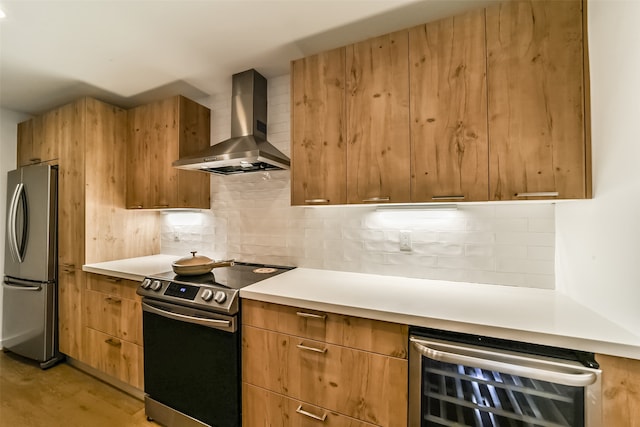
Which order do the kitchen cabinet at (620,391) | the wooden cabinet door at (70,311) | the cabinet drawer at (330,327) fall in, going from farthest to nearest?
1. the wooden cabinet door at (70,311)
2. the cabinet drawer at (330,327)
3. the kitchen cabinet at (620,391)

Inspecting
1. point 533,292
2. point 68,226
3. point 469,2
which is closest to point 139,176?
point 68,226

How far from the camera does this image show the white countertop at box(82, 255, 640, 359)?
0.93 meters

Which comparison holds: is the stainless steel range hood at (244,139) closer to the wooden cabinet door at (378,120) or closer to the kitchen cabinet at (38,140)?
the wooden cabinet door at (378,120)

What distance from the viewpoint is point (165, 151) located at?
2393 mm

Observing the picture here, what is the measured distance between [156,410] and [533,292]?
2.53 m

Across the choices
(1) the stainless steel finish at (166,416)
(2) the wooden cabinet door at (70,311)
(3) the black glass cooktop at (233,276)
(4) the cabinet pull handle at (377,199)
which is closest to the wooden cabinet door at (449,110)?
(4) the cabinet pull handle at (377,199)

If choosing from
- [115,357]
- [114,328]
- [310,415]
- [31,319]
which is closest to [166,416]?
[115,357]

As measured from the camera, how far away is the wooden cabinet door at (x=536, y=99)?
120cm

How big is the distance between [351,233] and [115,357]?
2.15 meters

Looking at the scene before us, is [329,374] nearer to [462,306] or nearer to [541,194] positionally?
[462,306]

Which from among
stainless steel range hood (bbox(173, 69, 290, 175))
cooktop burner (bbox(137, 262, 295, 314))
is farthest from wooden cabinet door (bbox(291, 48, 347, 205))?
cooktop burner (bbox(137, 262, 295, 314))

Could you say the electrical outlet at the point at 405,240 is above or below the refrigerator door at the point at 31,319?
above

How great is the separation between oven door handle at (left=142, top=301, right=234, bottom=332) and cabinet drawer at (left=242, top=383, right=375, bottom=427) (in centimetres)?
37

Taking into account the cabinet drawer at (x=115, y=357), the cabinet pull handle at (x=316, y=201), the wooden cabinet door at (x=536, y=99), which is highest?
the wooden cabinet door at (x=536, y=99)
